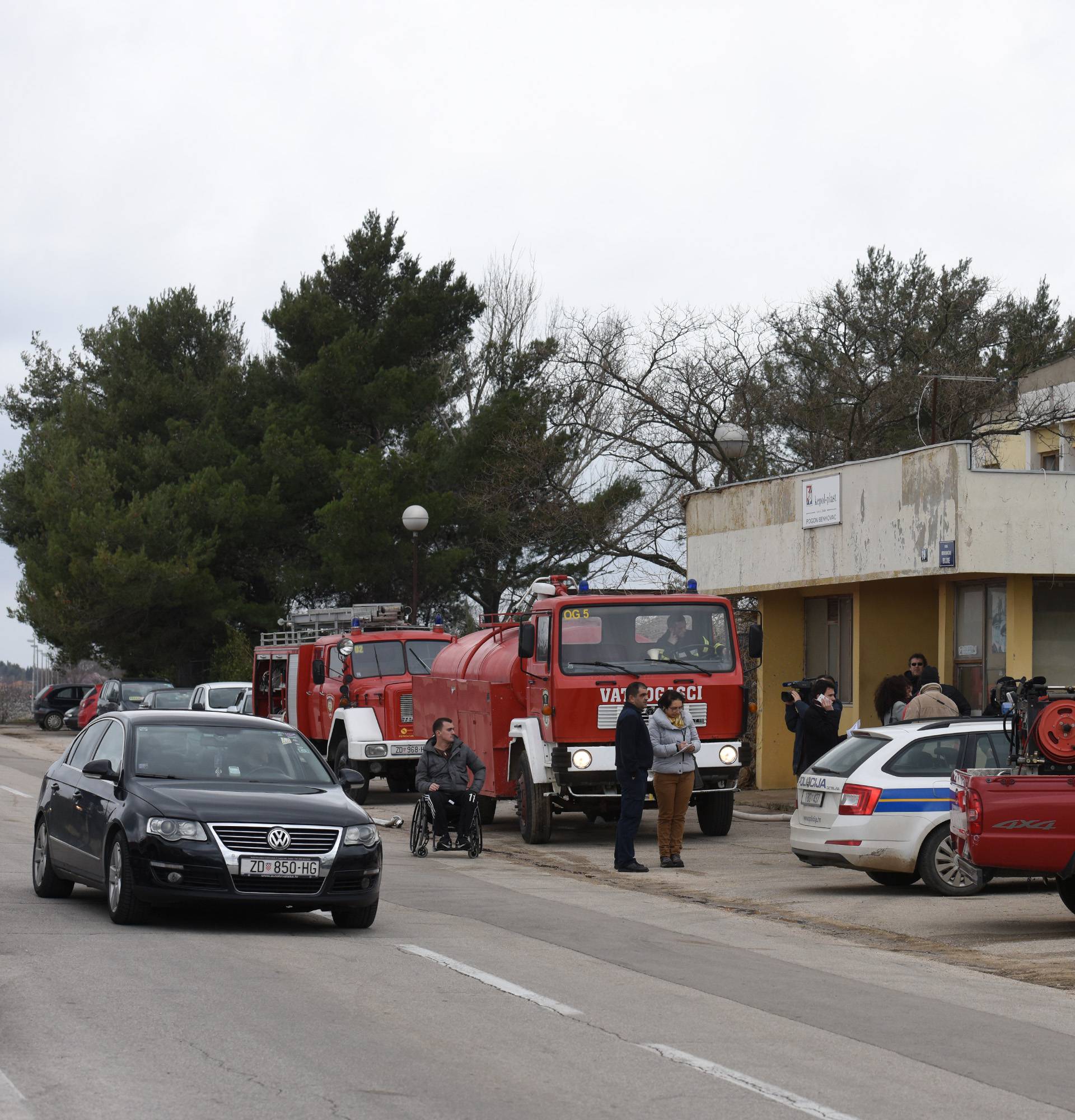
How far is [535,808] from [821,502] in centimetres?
787

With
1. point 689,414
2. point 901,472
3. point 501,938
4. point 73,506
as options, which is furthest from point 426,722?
point 73,506

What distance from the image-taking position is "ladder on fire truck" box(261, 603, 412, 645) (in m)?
28.7

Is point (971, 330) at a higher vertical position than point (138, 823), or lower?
higher

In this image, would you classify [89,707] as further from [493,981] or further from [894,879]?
[493,981]

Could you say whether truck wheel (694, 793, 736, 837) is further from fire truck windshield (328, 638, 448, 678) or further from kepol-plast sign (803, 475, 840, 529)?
fire truck windshield (328, 638, 448, 678)

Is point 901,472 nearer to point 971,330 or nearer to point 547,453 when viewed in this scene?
point 547,453

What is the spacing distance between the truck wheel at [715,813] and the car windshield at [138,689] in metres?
24.0

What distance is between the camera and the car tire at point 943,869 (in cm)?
1545

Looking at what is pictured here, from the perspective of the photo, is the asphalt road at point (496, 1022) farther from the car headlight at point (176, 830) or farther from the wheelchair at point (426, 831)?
the wheelchair at point (426, 831)

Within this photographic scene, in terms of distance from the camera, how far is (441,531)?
49.9m

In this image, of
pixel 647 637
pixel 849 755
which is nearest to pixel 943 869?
pixel 849 755

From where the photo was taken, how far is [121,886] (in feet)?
38.2

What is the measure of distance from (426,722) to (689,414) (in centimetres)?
1551

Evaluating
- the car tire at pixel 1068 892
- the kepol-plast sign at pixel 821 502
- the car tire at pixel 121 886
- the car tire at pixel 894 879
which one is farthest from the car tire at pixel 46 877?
the kepol-plast sign at pixel 821 502
